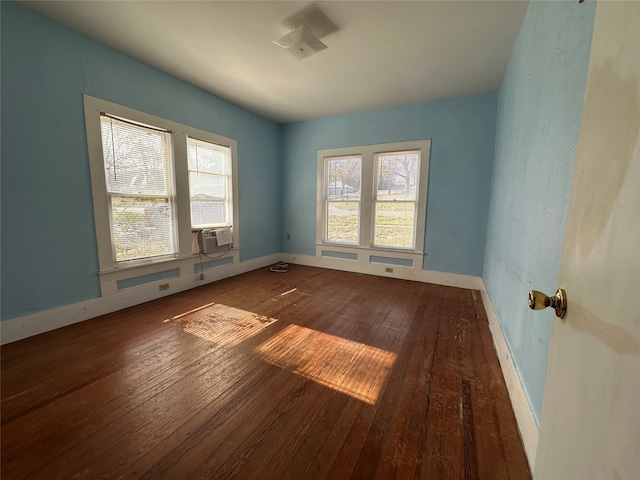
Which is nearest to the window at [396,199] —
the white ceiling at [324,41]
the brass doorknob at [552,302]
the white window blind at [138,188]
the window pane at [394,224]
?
the window pane at [394,224]

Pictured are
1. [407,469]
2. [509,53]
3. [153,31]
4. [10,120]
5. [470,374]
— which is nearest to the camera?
[407,469]

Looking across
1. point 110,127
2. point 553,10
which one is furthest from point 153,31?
point 553,10

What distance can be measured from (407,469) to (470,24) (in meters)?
3.34

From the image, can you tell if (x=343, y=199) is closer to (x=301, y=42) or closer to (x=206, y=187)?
(x=206, y=187)

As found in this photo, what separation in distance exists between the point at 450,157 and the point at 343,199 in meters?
1.87

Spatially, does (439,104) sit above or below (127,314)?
above

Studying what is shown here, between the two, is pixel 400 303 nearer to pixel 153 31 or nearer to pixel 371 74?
pixel 371 74

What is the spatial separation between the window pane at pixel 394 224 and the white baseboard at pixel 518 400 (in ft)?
7.16

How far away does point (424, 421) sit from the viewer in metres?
1.49

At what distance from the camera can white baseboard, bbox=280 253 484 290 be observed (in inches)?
155

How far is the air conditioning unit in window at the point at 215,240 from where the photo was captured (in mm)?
3768

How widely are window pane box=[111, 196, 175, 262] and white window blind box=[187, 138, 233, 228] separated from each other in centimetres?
43

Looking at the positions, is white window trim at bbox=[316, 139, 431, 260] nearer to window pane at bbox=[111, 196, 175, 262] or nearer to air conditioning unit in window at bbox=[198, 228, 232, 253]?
air conditioning unit in window at bbox=[198, 228, 232, 253]

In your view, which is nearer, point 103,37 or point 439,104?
point 103,37
